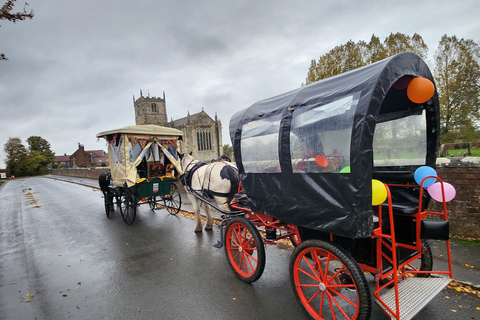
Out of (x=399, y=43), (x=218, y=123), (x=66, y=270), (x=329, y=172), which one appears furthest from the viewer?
(x=218, y=123)

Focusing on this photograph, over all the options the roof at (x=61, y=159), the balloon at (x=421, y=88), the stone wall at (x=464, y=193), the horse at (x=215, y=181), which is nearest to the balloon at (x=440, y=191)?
the balloon at (x=421, y=88)

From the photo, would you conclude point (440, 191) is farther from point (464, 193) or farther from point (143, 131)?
point (143, 131)

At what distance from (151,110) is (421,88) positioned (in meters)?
66.4

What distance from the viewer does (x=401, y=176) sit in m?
3.25

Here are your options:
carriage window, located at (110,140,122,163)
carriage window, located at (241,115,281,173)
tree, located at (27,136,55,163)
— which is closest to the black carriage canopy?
carriage window, located at (241,115,281,173)

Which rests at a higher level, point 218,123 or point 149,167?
point 218,123

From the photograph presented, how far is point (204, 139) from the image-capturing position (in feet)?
173

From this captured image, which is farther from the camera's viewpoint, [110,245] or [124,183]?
[124,183]

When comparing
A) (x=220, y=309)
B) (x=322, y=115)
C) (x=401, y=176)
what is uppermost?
(x=322, y=115)

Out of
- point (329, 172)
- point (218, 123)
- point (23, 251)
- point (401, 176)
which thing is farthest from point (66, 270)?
point (218, 123)

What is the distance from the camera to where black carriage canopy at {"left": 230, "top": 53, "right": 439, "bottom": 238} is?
2.01 metres

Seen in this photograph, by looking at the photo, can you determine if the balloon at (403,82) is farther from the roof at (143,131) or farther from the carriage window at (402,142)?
the roof at (143,131)

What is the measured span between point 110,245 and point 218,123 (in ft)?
162

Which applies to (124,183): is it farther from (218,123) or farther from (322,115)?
(218,123)
